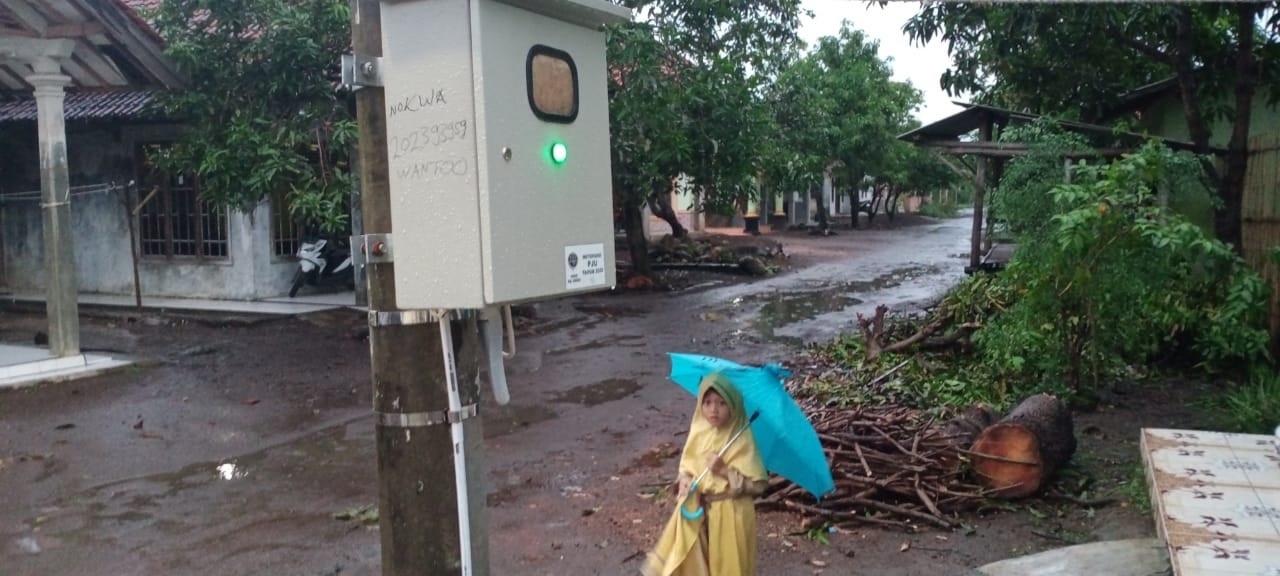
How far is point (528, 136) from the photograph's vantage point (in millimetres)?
2633

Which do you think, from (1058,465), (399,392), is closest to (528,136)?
(399,392)

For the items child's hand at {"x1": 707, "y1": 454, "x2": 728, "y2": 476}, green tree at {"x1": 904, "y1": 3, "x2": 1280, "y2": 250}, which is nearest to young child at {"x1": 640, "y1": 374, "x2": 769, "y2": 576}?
child's hand at {"x1": 707, "y1": 454, "x2": 728, "y2": 476}

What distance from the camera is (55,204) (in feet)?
32.7

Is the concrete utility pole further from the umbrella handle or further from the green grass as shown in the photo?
the green grass

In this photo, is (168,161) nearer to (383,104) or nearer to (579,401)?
(579,401)

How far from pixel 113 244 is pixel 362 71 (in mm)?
15028

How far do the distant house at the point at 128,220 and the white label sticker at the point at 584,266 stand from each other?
12.1 metres

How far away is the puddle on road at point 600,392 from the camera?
360 inches

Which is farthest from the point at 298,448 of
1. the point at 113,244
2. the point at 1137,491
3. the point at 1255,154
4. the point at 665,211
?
the point at 665,211

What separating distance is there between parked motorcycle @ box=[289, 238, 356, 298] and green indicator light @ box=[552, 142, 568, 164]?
1258cm

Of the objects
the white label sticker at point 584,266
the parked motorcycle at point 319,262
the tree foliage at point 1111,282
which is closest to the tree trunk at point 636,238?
the parked motorcycle at point 319,262

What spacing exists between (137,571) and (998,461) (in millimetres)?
4726

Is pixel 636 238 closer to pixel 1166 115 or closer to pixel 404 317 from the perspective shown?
pixel 1166 115

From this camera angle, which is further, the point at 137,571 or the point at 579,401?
the point at 579,401
